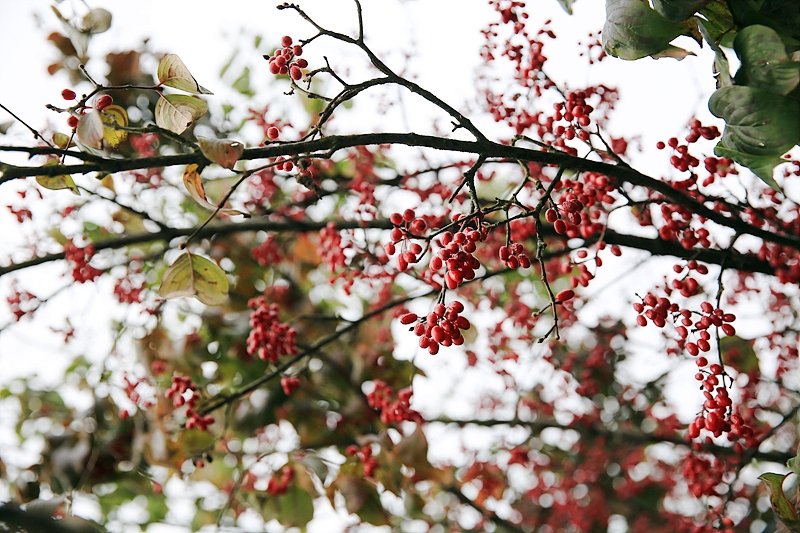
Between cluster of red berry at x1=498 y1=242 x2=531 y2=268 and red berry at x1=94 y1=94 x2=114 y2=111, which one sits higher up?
red berry at x1=94 y1=94 x2=114 y2=111

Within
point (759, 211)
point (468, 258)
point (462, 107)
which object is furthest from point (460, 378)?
point (468, 258)

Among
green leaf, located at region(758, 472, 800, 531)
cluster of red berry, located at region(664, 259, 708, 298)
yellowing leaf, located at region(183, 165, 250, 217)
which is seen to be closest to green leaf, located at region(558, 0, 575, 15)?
cluster of red berry, located at region(664, 259, 708, 298)

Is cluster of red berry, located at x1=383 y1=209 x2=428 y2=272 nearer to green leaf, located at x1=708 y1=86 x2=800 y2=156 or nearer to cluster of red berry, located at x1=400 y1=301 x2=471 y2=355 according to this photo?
cluster of red berry, located at x1=400 y1=301 x2=471 y2=355

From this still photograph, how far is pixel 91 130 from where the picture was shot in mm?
569

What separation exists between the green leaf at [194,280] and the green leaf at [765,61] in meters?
0.60

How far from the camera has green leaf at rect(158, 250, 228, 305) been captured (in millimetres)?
763

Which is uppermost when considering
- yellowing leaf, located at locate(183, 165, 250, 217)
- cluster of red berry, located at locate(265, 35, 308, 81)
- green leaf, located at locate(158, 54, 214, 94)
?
cluster of red berry, located at locate(265, 35, 308, 81)

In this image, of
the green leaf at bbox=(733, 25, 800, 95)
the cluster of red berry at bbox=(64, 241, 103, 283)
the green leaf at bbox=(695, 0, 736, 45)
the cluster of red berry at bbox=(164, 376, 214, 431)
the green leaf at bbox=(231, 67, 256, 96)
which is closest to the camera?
the green leaf at bbox=(733, 25, 800, 95)

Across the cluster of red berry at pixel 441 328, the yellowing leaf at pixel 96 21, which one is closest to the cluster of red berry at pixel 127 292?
the yellowing leaf at pixel 96 21

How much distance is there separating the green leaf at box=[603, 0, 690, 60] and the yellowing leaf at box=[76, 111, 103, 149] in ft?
1.63

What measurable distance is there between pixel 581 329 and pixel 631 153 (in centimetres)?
64

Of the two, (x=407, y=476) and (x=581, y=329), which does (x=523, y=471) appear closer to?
(x=581, y=329)

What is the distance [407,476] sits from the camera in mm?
1356

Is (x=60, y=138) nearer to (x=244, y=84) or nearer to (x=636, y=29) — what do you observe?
(x=636, y=29)
